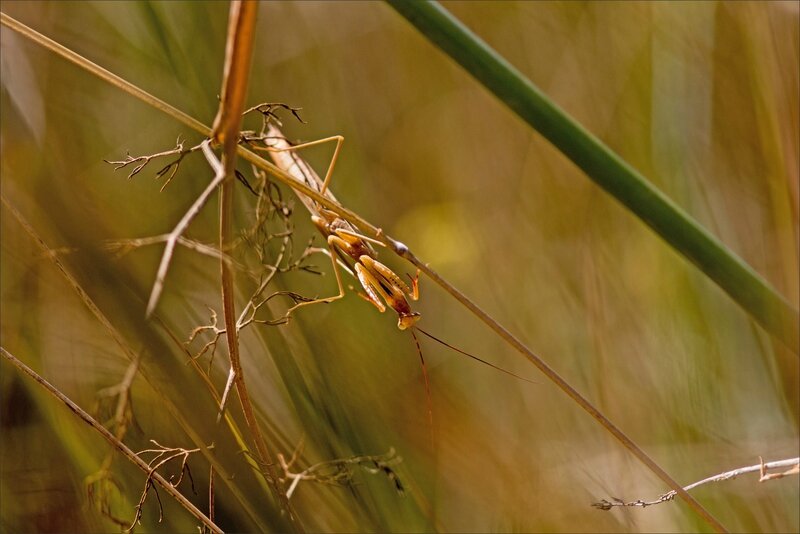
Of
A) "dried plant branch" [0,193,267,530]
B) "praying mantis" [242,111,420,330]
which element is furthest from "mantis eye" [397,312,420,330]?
"dried plant branch" [0,193,267,530]

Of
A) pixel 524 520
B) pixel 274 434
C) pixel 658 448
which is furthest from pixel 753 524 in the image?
pixel 274 434

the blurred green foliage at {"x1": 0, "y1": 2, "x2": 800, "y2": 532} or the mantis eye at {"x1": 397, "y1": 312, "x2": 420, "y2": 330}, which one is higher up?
the blurred green foliage at {"x1": 0, "y1": 2, "x2": 800, "y2": 532}

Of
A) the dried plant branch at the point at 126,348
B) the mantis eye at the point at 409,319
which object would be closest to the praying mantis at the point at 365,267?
the mantis eye at the point at 409,319

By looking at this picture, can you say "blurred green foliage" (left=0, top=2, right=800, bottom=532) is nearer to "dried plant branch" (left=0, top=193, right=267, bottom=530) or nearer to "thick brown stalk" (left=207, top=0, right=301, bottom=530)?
"dried plant branch" (left=0, top=193, right=267, bottom=530)

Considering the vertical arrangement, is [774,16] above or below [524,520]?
above

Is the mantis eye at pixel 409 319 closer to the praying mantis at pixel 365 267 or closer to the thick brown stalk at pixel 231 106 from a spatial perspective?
the praying mantis at pixel 365 267

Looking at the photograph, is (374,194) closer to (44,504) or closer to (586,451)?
(586,451)

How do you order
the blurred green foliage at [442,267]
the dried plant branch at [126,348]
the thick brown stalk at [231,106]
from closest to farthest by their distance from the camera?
the thick brown stalk at [231,106], the dried plant branch at [126,348], the blurred green foliage at [442,267]

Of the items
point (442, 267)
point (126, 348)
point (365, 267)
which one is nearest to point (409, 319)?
point (365, 267)
